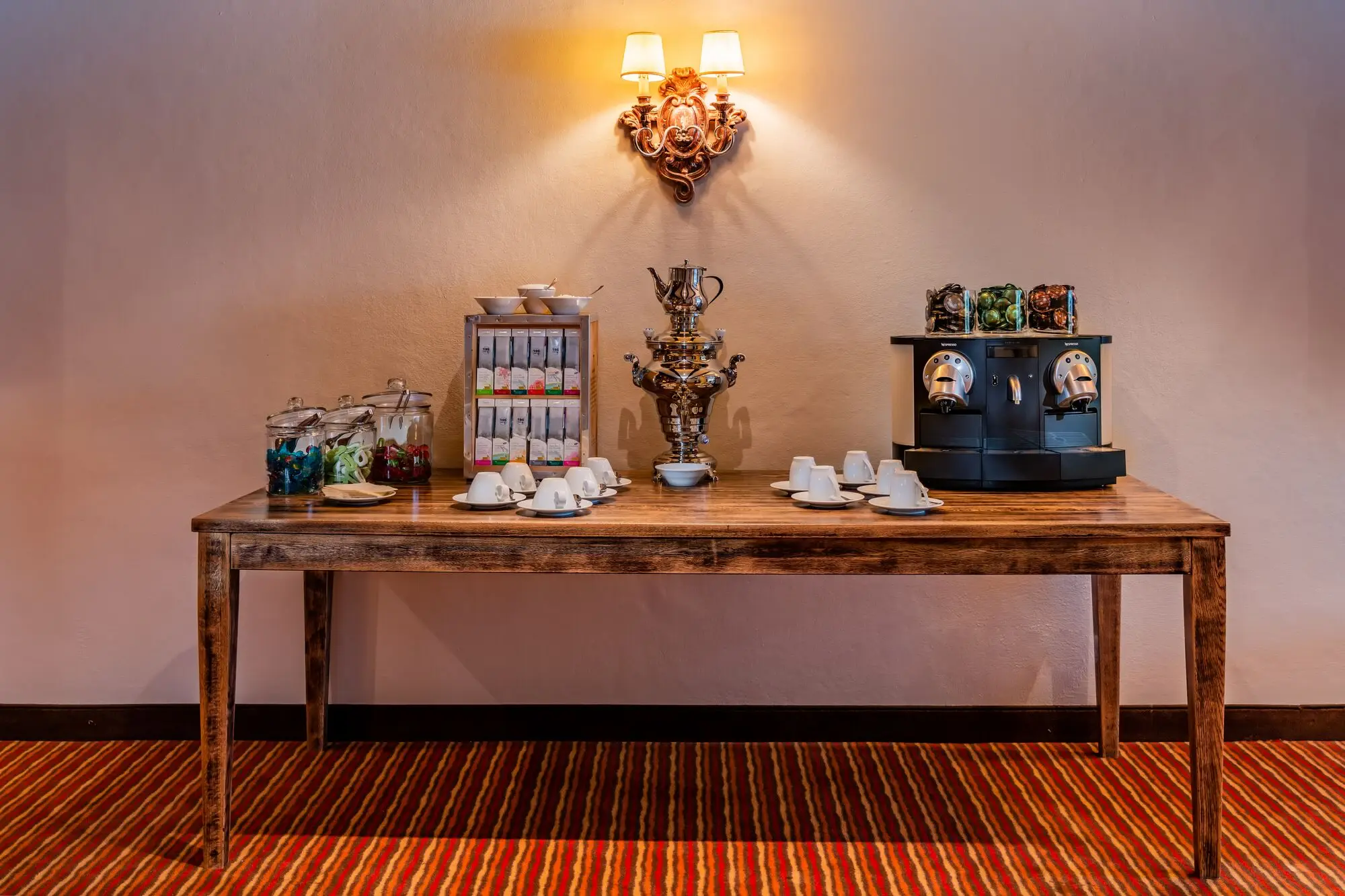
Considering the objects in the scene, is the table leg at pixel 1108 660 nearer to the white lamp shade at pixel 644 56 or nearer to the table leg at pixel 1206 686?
the table leg at pixel 1206 686

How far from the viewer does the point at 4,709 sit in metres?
2.74

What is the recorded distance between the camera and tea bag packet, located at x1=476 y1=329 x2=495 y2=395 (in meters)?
2.41

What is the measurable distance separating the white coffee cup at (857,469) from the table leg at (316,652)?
50.8 inches

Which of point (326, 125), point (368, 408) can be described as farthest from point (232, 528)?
point (326, 125)

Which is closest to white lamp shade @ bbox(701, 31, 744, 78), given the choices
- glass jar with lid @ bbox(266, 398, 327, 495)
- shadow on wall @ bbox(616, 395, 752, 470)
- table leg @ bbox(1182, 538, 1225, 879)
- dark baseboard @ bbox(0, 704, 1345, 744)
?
shadow on wall @ bbox(616, 395, 752, 470)

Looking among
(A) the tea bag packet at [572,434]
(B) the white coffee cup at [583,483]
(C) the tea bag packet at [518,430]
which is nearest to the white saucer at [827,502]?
(B) the white coffee cup at [583,483]

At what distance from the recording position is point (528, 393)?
7.93 ft

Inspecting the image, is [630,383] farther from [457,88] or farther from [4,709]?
[4,709]

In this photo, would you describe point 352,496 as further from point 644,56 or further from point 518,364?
point 644,56

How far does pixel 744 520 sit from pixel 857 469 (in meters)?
0.47

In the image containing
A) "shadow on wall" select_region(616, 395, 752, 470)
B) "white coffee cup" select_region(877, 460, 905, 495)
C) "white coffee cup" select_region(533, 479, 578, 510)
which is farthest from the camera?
"shadow on wall" select_region(616, 395, 752, 470)

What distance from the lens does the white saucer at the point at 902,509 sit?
201cm

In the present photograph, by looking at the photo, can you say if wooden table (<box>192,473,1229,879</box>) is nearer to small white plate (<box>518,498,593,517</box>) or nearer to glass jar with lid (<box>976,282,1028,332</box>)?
small white plate (<box>518,498,593,517</box>)

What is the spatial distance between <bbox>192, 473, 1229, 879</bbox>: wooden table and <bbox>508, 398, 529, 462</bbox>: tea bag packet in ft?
1.18
